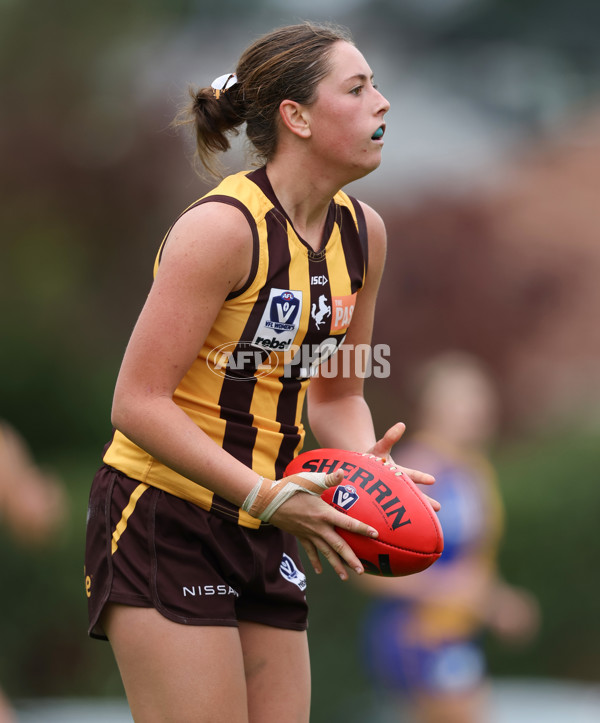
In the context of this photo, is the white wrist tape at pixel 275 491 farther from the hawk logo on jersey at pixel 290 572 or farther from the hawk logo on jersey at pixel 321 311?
the hawk logo on jersey at pixel 321 311

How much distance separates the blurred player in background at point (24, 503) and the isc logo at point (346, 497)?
13.6 ft

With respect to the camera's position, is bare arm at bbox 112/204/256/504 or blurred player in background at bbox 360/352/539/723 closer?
bare arm at bbox 112/204/256/504

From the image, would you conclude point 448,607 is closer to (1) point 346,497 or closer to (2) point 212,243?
(1) point 346,497

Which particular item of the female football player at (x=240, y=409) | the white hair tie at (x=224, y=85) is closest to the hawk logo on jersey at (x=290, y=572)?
the female football player at (x=240, y=409)

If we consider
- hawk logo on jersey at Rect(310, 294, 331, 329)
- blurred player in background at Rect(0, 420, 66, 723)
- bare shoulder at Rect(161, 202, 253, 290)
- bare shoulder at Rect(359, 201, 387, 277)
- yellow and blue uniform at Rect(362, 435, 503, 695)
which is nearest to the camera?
bare shoulder at Rect(161, 202, 253, 290)

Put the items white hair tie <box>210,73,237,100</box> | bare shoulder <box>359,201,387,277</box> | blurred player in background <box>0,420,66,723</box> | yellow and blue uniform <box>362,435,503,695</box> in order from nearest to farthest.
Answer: white hair tie <box>210,73,237,100</box>
bare shoulder <box>359,201,387,277</box>
yellow and blue uniform <box>362,435,503,695</box>
blurred player in background <box>0,420,66,723</box>

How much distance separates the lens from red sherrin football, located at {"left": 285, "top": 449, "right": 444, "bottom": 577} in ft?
7.60

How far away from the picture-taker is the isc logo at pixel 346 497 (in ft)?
7.68

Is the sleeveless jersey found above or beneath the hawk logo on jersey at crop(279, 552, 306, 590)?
above

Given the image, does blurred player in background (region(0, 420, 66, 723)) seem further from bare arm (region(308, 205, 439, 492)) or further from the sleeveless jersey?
the sleeveless jersey

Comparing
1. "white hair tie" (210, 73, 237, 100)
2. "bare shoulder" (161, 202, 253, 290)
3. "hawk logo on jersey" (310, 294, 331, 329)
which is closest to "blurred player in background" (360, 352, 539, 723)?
"hawk logo on jersey" (310, 294, 331, 329)

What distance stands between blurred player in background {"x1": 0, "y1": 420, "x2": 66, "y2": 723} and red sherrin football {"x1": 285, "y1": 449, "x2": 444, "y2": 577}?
4.15 metres

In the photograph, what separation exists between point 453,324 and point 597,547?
192cm

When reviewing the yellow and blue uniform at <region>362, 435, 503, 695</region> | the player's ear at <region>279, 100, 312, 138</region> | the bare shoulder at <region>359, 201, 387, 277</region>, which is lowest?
the yellow and blue uniform at <region>362, 435, 503, 695</region>
